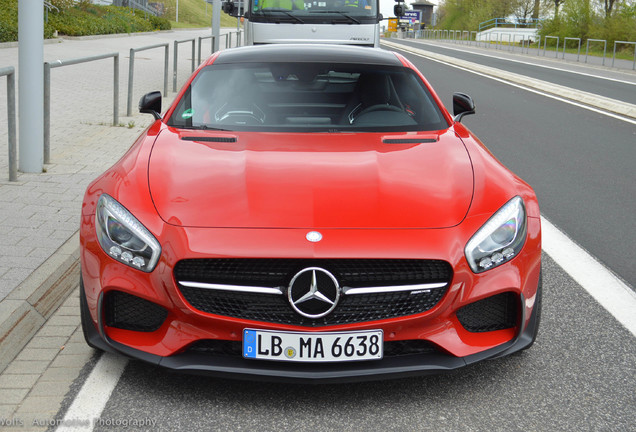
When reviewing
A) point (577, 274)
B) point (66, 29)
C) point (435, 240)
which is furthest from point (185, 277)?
point (66, 29)

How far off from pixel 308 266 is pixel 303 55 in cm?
235

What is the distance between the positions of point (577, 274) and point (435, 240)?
214 centimetres

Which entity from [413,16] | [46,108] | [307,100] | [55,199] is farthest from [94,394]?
[413,16]

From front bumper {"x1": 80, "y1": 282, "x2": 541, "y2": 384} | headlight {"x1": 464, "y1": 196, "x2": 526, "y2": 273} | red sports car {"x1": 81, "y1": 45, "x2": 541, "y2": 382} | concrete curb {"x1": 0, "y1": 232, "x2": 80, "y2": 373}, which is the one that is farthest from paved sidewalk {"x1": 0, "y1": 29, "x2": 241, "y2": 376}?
headlight {"x1": 464, "y1": 196, "x2": 526, "y2": 273}

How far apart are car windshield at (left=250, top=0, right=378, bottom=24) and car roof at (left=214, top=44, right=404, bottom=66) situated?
8.60 metres

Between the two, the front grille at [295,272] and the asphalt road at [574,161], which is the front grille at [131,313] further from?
the asphalt road at [574,161]

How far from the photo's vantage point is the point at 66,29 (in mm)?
31969

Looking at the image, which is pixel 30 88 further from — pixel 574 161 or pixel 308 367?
pixel 574 161

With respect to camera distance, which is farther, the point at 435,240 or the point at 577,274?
the point at 577,274

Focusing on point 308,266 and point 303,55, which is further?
point 303,55

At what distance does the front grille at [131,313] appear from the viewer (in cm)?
337

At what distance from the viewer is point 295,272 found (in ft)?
10.6

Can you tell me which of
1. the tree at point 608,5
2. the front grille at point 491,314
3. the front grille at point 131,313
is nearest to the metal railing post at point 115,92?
the front grille at point 131,313

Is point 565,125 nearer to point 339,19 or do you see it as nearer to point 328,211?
point 339,19
